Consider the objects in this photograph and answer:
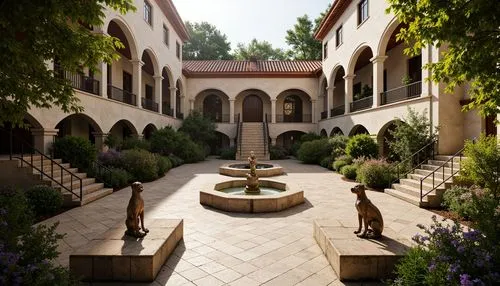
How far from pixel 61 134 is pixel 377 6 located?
1748 cm

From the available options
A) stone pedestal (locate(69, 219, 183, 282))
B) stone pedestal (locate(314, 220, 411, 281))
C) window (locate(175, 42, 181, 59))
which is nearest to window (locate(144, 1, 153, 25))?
window (locate(175, 42, 181, 59))

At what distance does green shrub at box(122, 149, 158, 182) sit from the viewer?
11.9m

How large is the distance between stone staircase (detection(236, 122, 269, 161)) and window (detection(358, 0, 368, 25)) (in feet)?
37.0

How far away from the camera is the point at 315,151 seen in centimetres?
1823

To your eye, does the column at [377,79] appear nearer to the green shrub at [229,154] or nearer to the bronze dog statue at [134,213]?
the green shrub at [229,154]

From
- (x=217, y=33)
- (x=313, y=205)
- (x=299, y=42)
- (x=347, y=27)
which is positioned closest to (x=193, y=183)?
(x=313, y=205)

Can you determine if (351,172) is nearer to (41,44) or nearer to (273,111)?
(41,44)

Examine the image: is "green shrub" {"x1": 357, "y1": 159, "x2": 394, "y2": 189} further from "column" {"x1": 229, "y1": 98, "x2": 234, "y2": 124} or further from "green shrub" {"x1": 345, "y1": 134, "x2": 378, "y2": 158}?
"column" {"x1": 229, "y1": 98, "x2": 234, "y2": 124}

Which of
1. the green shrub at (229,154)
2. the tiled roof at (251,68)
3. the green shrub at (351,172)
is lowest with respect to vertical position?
the green shrub at (351,172)

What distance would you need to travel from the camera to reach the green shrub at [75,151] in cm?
956

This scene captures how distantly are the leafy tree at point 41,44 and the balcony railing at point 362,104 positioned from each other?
15.0 meters

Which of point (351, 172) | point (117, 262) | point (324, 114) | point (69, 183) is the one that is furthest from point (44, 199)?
point (324, 114)

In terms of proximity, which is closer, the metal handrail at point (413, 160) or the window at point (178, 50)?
the metal handrail at point (413, 160)

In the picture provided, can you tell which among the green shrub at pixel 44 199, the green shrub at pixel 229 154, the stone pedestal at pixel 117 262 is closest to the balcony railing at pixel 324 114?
the green shrub at pixel 229 154
